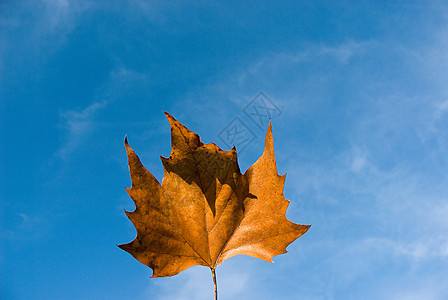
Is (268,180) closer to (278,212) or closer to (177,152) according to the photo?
(278,212)

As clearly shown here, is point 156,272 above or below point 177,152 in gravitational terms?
below

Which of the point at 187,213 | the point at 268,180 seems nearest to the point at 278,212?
the point at 268,180

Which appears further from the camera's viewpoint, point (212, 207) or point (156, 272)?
point (212, 207)

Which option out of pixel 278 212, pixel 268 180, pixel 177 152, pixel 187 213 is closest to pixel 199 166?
pixel 177 152

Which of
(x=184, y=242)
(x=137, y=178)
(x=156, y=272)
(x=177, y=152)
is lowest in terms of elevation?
(x=156, y=272)

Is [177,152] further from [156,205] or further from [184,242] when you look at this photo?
[184,242]

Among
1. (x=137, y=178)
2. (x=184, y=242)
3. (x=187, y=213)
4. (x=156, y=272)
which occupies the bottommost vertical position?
(x=156, y=272)
